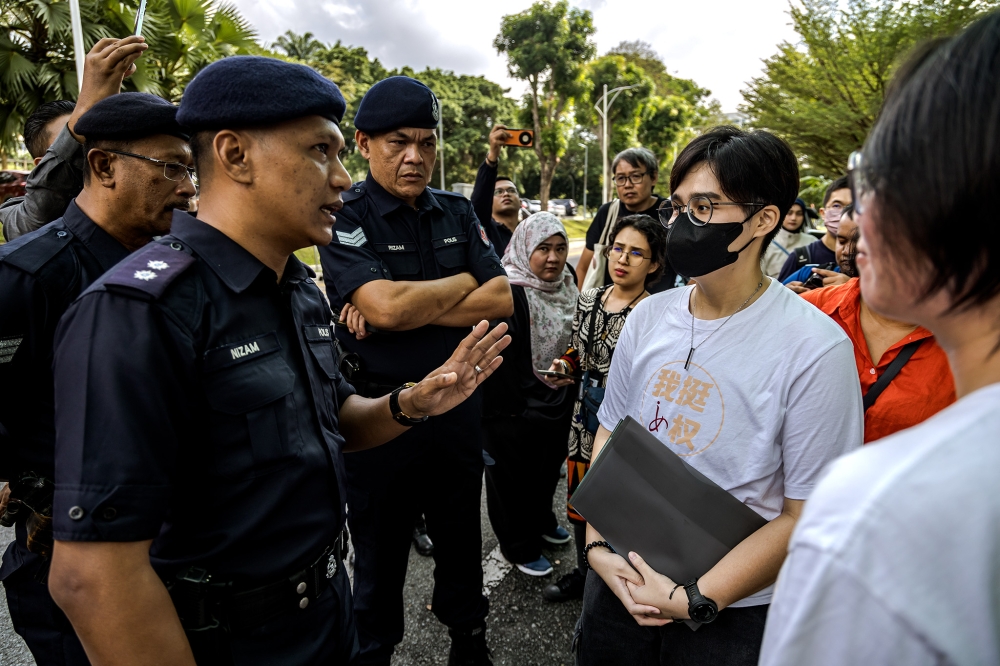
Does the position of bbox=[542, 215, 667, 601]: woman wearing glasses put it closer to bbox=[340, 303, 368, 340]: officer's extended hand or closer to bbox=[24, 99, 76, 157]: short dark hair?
bbox=[340, 303, 368, 340]: officer's extended hand

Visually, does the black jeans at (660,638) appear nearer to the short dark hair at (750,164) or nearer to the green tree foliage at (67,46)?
the short dark hair at (750,164)

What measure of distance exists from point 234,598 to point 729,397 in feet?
4.16

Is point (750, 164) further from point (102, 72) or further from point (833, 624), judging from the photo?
point (102, 72)

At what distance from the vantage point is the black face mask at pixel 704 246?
1535mm

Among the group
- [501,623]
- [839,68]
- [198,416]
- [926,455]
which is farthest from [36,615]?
[839,68]

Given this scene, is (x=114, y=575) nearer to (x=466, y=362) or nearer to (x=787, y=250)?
(x=466, y=362)

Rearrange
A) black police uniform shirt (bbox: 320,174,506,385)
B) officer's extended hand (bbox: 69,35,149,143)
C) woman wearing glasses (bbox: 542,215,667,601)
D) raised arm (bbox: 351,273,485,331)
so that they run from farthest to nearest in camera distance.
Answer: woman wearing glasses (bbox: 542,215,667,601), black police uniform shirt (bbox: 320,174,506,385), raised arm (bbox: 351,273,485,331), officer's extended hand (bbox: 69,35,149,143)

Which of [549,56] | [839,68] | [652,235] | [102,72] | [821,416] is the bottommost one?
[821,416]

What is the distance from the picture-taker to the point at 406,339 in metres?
2.17

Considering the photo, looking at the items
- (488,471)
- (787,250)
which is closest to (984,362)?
(488,471)

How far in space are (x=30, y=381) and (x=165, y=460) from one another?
2.39 feet

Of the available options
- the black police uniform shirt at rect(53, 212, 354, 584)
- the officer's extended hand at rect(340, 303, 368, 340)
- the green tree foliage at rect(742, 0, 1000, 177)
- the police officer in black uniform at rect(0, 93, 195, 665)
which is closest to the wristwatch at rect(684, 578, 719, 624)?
the black police uniform shirt at rect(53, 212, 354, 584)

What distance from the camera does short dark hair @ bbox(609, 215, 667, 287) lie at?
2857 millimetres

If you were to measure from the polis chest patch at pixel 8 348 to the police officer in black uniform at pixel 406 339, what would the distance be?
100 cm
